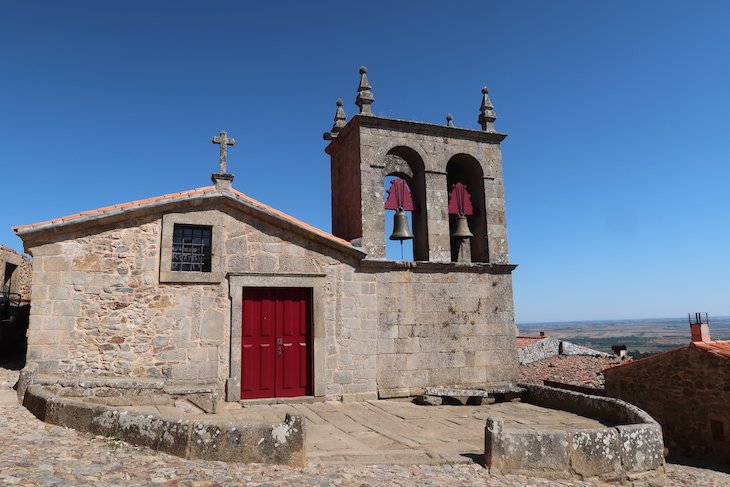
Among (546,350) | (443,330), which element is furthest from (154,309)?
(546,350)

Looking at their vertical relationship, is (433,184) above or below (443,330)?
above

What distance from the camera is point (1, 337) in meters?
11.9

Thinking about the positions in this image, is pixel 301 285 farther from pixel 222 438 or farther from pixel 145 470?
pixel 145 470

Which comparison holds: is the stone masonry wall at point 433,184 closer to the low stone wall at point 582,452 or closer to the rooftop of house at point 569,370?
the low stone wall at point 582,452

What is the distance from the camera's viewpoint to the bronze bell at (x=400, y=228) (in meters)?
10.2

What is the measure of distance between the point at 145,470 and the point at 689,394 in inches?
538

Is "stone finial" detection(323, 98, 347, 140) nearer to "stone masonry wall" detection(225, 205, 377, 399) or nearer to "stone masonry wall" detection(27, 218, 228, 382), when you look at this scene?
"stone masonry wall" detection(225, 205, 377, 399)

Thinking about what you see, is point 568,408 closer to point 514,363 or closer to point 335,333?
point 514,363

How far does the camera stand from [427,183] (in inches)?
420

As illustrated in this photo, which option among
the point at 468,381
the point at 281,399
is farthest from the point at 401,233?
the point at 281,399

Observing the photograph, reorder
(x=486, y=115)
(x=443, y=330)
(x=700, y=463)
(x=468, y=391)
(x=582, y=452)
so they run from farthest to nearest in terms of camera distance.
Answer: (x=700, y=463)
(x=486, y=115)
(x=443, y=330)
(x=468, y=391)
(x=582, y=452)

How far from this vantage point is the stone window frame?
344 inches

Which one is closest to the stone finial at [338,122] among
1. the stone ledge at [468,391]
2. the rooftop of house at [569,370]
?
the stone ledge at [468,391]

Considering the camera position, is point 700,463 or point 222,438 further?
point 700,463
